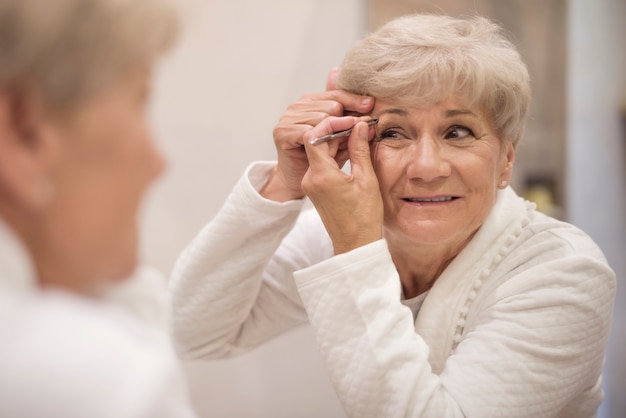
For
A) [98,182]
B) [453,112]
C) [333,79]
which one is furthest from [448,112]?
[98,182]

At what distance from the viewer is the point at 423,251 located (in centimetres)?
106

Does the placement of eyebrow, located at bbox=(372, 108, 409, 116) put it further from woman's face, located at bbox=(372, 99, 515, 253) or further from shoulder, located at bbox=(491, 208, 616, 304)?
shoulder, located at bbox=(491, 208, 616, 304)

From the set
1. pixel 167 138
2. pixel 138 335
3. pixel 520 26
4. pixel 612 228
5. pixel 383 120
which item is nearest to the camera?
pixel 138 335

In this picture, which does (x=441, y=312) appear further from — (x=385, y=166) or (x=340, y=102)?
(x=340, y=102)

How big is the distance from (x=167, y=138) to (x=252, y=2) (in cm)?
47

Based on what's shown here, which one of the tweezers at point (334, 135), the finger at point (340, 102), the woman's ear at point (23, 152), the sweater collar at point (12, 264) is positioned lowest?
the tweezers at point (334, 135)

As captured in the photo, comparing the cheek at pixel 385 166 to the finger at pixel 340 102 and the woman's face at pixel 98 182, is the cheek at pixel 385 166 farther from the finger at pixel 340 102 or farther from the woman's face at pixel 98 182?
the woman's face at pixel 98 182

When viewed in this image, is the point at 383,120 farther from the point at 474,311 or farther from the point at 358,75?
the point at 474,311

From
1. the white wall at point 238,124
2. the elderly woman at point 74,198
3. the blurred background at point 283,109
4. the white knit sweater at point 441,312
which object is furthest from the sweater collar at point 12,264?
the white wall at point 238,124

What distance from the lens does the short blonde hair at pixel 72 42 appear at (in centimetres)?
35

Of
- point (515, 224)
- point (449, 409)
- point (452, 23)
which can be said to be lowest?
point (449, 409)

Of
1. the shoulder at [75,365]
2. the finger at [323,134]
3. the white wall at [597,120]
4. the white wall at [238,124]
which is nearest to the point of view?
the shoulder at [75,365]

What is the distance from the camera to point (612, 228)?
6.85 ft

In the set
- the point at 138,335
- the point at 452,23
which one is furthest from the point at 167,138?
the point at 138,335
